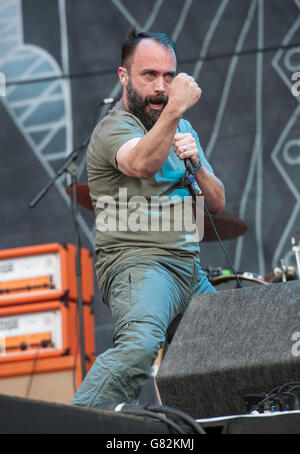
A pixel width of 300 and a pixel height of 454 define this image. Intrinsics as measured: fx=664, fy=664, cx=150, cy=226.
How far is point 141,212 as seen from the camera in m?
1.98

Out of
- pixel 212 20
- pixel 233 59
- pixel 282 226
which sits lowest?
pixel 282 226

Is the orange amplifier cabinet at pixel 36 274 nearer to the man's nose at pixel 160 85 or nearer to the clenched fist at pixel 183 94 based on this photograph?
the man's nose at pixel 160 85

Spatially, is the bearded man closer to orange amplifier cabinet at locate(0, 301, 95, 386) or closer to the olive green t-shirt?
the olive green t-shirt

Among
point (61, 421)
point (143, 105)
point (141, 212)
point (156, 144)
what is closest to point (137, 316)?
point (141, 212)

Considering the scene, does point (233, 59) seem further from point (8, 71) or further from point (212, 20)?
point (8, 71)

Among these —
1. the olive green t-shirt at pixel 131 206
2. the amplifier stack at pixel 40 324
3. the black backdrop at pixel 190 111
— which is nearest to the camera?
the olive green t-shirt at pixel 131 206

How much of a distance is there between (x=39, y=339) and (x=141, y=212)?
1591 mm

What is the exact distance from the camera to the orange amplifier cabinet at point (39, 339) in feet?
10.7

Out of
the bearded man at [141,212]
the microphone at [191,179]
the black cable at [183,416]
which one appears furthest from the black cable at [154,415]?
the microphone at [191,179]

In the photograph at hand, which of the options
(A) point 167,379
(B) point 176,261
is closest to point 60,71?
(B) point 176,261

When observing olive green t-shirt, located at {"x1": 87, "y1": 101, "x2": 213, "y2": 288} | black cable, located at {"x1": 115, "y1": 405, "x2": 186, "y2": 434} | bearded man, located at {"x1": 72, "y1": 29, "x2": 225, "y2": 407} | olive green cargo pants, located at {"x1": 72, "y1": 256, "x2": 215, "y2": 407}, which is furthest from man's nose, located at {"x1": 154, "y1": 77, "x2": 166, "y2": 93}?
black cable, located at {"x1": 115, "y1": 405, "x2": 186, "y2": 434}

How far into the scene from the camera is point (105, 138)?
2.00 meters

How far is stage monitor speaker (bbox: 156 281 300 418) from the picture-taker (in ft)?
4.70

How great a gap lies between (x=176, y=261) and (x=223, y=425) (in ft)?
2.99
